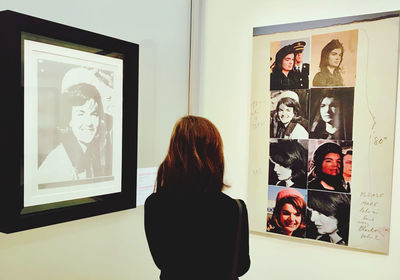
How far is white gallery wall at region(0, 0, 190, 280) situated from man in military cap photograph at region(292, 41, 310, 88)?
61 cm

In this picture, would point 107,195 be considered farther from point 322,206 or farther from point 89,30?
point 322,206

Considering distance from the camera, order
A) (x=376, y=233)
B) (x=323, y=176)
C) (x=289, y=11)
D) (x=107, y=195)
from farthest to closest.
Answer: (x=289, y=11) < (x=323, y=176) < (x=376, y=233) < (x=107, y=195)

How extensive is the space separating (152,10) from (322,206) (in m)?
1.24

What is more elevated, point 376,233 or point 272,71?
point 272,71

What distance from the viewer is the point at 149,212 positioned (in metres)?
1.15

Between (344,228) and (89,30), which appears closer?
(89,30)

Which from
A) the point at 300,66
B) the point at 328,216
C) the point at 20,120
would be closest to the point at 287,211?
the point at 328,216

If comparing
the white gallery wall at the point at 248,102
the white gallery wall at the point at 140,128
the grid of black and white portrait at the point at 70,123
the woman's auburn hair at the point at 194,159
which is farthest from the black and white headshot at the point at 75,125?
the white gallery wall at the point at 248,102

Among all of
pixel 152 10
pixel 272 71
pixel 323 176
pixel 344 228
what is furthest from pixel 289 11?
Answer: pixel 344 228

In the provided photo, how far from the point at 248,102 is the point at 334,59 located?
471mm

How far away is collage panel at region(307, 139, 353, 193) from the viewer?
162 centimetres

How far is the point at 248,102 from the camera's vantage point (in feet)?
6.21

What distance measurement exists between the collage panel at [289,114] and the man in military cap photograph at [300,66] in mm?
48

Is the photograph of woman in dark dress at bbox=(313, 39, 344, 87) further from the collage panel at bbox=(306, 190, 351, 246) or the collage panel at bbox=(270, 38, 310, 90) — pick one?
the collage panel at bbox=(306, 190, 351, 246)
